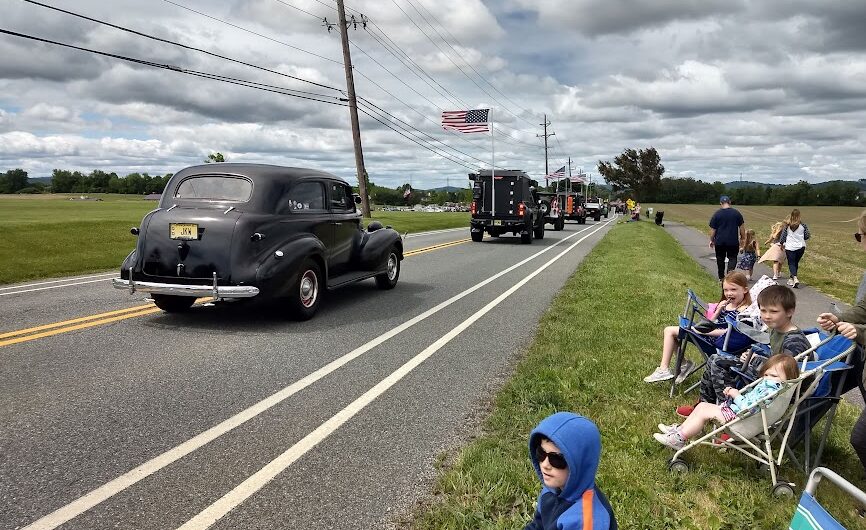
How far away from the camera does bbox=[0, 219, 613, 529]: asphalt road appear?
10.4 ft

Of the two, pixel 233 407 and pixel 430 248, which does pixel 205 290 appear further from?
pixel 430 248

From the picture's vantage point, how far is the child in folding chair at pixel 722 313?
5090mm

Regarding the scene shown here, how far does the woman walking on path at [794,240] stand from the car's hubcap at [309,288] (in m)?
10.4

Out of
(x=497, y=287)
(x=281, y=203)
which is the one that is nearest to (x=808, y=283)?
(x=497, y=287)

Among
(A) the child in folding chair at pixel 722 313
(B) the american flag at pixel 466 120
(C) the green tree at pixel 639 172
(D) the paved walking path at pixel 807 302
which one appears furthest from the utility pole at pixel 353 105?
(C) the green tree at pixel 639 172

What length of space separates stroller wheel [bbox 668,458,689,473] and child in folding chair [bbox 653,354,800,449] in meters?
0.13

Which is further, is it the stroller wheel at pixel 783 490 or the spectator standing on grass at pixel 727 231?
the spectator standing on grass at pixel 727 231

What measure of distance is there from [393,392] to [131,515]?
7.74ft

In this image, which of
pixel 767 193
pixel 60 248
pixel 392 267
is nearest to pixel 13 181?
pixel 60 248

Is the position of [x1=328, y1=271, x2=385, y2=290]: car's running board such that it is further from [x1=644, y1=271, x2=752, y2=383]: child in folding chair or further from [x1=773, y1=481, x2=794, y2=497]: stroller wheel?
[x1=773, y1=481, x2=794, y2=497]: stroller wheel

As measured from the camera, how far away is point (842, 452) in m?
4.04

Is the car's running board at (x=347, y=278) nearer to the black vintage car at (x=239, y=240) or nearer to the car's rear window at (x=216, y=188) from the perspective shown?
the black vintage car at (x=239, y=240)

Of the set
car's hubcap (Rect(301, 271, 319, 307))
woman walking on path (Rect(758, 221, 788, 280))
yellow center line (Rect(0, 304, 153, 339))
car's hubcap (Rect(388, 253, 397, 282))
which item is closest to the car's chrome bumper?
car's hubcap (Rect(301, 271, 319, 307))

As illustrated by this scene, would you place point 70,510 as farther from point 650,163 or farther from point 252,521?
point 650,163
